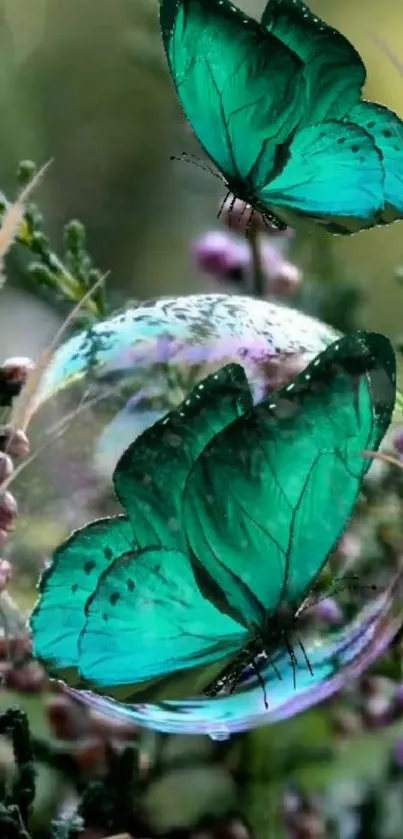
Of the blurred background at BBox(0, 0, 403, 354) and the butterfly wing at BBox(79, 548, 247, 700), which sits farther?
the blurred background at BBox(0, 0, 403, 354)

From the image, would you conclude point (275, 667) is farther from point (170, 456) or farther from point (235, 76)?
point (235, 76)

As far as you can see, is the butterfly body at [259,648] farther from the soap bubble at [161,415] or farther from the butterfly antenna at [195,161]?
the butterfly antenna at [195,161]

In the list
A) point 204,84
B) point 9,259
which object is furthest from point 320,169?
point 9,259

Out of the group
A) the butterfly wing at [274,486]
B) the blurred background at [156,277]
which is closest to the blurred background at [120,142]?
the blurred background at [156,277]

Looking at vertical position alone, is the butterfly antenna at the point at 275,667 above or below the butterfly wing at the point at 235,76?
below

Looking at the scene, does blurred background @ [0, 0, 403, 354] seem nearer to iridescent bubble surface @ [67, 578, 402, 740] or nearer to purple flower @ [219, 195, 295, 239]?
purple flower @ [219, 195, 295, 239]

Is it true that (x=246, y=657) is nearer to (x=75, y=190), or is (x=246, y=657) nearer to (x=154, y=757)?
(x=154, y=757)

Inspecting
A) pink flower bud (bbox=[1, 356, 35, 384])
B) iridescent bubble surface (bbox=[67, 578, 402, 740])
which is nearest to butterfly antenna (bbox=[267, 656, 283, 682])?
iridescent bubble surface (bbox=[67, 578, 402, 740])

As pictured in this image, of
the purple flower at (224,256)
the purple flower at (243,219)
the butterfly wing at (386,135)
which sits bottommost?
the purple flower at (224,256)
